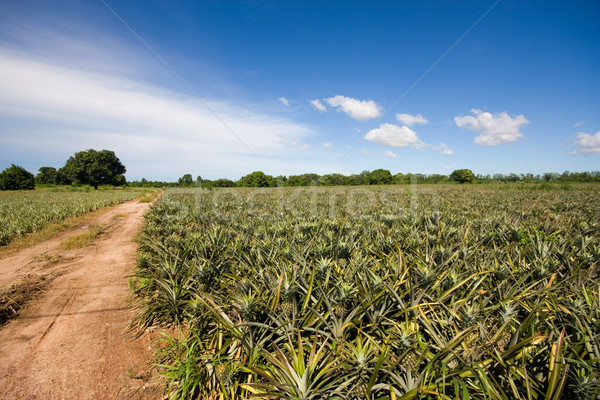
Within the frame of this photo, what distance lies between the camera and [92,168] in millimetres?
57125

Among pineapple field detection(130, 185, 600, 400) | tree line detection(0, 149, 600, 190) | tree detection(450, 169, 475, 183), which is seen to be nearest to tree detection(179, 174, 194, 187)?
tree line detection(0, 149, 600, 190)

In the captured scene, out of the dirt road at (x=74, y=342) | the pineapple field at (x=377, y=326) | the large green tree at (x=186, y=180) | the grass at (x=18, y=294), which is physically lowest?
the dirt road at (x=74, y=342)

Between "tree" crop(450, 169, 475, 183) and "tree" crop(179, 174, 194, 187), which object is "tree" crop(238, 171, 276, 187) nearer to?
"tree" crop(179, 174, 194, 187)

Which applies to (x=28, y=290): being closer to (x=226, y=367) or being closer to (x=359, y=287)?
(x=226, y=367)

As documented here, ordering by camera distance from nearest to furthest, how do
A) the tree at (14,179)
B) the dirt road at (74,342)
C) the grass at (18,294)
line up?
the dirt road at (74,342)
the grass at (18,294)
the tree at (14,179)

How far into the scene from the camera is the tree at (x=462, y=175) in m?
75.8

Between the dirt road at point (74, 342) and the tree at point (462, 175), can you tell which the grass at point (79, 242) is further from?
the tree at point (462, 175)

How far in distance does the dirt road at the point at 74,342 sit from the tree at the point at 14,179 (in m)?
68.9

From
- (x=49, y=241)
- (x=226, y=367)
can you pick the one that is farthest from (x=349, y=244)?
(x=49, y=241)

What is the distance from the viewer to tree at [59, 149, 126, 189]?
57.2m

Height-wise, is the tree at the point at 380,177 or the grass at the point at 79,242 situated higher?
the tree at the point at 380,177

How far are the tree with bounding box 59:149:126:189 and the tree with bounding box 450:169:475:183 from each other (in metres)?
105

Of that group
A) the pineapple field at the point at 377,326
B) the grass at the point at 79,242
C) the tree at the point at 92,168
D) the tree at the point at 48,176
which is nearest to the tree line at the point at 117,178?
the tree at the point at 92,168

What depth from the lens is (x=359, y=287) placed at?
2615 millimetres
